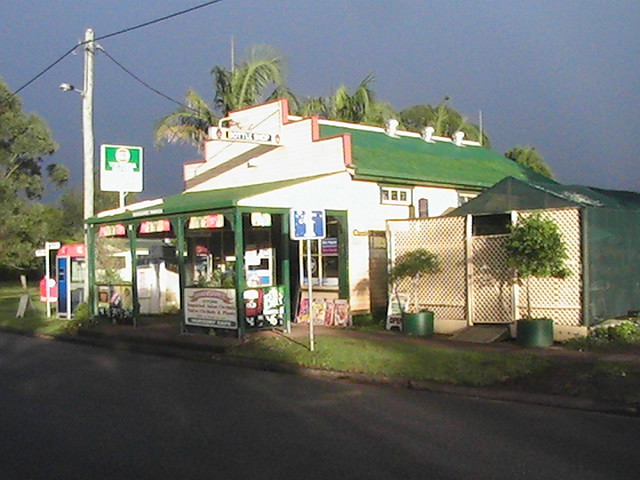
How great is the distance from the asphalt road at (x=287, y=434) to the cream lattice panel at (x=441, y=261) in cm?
514

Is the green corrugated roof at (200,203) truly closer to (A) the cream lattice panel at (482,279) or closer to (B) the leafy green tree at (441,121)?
(A) the cream lattice panel at (482,279)

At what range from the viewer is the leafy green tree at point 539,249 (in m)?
14.7

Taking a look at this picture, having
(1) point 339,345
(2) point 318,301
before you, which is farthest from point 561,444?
(2) point 318,301

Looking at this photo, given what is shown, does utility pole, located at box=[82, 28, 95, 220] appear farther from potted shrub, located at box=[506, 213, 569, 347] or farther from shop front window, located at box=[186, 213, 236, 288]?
potted shrub, located at box=[506, 213, 569, 347]

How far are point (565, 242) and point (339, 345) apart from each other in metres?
4.73

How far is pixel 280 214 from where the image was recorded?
1845 centimetres

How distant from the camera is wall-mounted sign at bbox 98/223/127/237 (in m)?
21.0

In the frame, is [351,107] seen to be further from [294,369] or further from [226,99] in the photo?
[294,369]

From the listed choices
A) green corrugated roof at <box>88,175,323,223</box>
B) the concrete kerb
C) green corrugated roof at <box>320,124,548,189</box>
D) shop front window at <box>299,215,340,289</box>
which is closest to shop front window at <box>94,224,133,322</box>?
green corrugated roof at <box>88,175,323,223</box>

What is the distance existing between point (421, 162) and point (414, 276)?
610cm

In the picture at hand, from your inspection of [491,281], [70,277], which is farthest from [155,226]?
[491,281]

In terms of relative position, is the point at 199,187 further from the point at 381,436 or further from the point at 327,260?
the point at 381,436

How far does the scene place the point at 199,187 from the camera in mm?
24344

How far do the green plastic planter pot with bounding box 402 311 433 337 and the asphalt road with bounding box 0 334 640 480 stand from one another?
4.46 metres
